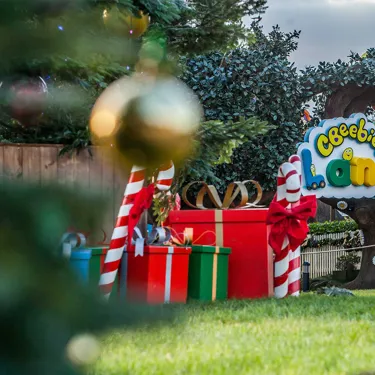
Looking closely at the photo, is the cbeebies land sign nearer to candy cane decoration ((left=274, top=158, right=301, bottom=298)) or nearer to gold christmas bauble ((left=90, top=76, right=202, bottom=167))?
candy cane decoration ((left=274, top=158, right=301, bottom=298))

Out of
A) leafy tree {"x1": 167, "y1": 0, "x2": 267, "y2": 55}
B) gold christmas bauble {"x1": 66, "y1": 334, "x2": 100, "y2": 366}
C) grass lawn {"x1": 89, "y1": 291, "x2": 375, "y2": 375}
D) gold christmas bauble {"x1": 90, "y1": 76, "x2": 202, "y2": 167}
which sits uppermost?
leafy tree {"x1": 167, "y1": 0, "x2": 267, "y2": 55}

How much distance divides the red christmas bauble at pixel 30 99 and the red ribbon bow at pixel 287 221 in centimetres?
583

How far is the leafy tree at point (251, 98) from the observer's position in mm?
17578

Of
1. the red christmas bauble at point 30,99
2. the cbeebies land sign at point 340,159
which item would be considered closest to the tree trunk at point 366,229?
the cbeebies land sign at point 340,159

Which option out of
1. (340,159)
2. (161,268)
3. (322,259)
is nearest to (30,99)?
(161,268)

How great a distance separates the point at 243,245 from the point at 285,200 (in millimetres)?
652

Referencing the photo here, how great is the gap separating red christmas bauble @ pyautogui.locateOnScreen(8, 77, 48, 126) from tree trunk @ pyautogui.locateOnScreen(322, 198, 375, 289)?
1484cm

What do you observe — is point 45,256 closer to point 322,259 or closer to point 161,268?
point 161,268

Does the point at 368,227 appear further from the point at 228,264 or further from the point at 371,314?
the point at 371,314

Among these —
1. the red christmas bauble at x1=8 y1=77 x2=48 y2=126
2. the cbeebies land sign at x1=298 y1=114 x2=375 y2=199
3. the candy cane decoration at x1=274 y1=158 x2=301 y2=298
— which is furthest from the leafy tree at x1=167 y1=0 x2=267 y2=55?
the cbeebies land sign at x1=298 y1=114 x2=375 y2=199

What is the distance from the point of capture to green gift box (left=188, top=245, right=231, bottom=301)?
250 inches

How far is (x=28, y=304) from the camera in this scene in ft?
1.82

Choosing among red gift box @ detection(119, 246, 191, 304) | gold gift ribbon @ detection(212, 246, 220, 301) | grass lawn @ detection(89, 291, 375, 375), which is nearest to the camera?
grass lawn @ detection(89, 291, 375, 375)

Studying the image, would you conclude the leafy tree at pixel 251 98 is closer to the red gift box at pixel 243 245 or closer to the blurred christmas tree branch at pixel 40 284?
the red gift box at pixel 243 245
